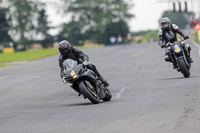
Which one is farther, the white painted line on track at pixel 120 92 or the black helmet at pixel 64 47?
the white painted line on track at pixel 120 92

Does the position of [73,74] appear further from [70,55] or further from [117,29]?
[117,29]

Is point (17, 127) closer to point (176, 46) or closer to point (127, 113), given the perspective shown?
point (127, 113)

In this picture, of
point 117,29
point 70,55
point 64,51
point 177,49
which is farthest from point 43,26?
point 64,51

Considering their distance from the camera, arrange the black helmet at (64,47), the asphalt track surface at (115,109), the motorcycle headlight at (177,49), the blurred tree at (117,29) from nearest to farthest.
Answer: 1. the asphalt track surface at (115,109)
2. the black helmet at (64,47)
3. the motorcycle headlight at (177,49)
4. the blurred tree at (117,29)

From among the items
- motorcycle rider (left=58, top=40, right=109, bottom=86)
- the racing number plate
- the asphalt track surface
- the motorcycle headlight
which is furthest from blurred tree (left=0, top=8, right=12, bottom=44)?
the racing number plate

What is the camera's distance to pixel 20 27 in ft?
364

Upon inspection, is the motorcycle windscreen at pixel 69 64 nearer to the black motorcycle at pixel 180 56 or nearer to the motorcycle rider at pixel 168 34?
the black motorcycle at pixel 180 56

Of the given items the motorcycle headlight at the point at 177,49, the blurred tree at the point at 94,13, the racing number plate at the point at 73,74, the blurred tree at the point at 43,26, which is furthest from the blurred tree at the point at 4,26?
the racing number plate at the point at 73,74

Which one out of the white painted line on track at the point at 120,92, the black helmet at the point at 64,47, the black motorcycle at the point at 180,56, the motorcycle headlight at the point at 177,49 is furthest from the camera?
the motorcycle headlight at the point at 177,49

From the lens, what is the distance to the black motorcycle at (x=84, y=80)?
39.6 feet

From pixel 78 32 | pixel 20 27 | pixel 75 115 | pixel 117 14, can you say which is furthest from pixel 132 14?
pixel 75 115

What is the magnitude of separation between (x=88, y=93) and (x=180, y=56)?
586 cm

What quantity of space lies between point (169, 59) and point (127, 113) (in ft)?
25.4

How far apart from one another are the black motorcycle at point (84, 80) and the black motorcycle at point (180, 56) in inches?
200
